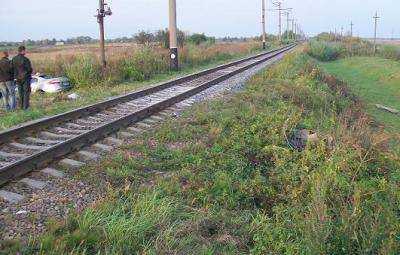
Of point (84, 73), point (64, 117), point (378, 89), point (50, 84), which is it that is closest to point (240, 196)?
point (64, 117)

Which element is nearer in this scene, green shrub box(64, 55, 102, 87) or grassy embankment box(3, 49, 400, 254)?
grassy embankment box(3, 49, 400, 254)

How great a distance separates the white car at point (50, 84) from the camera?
723 inches

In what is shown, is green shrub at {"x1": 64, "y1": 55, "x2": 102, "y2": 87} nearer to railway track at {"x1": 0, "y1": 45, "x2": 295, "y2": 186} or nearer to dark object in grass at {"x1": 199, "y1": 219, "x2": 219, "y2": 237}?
railway track at {"x1": 0, "y1": 45, "x2": 295, "y2": 186}

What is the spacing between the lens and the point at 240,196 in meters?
6.16

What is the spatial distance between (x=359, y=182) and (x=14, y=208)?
4.61m

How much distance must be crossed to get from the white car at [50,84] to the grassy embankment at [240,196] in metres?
10.0

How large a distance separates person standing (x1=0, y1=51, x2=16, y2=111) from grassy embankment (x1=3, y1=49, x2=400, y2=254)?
6.26m

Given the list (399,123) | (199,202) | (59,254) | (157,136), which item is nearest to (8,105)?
(157,136)

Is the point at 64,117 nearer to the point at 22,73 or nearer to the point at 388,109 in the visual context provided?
the point at 22,73

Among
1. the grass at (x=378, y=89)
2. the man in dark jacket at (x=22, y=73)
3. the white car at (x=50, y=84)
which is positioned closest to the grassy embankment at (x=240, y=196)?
the man in dark jacket at (x=22, y=73)

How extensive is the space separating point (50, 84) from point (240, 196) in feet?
46.1

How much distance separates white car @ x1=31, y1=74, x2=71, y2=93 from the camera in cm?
1838

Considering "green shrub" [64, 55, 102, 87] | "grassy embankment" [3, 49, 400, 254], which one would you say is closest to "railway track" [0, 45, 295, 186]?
"grassy embankment" [3, 49, 400, 254]

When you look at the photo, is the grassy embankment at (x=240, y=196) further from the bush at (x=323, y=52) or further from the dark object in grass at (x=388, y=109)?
the bush at (x=323, y=52)
